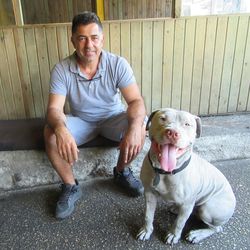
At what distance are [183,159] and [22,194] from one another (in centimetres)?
148

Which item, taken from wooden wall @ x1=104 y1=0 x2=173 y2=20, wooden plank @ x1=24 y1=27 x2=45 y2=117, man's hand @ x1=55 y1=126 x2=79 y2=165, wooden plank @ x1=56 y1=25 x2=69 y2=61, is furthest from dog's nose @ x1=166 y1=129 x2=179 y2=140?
wooden wall @ x1=104 y1=0 x2=173 y2=20

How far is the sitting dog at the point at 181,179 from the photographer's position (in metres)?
1.50

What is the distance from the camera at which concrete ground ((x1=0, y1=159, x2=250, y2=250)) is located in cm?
188

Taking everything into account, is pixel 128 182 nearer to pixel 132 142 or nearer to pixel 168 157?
pixel 132 142

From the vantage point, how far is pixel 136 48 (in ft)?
8.98

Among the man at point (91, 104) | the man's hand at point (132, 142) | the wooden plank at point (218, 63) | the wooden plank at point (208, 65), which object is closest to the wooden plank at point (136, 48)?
the man at point (91, 104)

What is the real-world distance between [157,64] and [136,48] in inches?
10.5

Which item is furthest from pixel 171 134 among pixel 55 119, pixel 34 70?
pixel 34 70

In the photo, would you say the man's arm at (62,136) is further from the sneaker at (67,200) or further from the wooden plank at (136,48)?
the wooden plank at (136,48)

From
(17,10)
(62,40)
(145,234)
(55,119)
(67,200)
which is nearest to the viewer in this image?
(145,234)

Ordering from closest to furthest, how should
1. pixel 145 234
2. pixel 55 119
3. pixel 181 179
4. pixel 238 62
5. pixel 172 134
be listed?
1. pixel 172 134
2. pixel 181 179
3. pixel 145 234
4. pixel 55 119
5. pixel 238 62

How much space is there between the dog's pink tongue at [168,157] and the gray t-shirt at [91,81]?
84 centimetres

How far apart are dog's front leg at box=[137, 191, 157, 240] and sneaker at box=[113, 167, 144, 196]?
424mm

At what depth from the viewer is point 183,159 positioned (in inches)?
64.2
